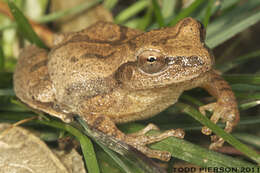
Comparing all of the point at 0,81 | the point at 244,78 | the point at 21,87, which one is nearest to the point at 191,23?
the point at 244,78

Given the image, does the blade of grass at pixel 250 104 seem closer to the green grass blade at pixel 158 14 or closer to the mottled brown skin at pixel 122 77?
the mottled brown skin at pixel 122 77

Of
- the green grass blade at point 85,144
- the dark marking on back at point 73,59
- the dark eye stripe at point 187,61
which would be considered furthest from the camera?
the dark marking on back at point 73,59

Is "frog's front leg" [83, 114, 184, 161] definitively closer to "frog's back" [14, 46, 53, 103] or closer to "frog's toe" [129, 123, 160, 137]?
"frog's toe" [129, 123, 160, 137]

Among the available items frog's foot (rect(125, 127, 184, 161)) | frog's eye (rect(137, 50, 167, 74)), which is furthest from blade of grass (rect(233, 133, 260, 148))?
frog's eye (rect(137, 50, 167, 74))

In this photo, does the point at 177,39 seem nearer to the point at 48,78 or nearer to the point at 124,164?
the point at 124,164

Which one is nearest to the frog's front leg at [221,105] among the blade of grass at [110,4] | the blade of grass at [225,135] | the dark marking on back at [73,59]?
the blade of grass at [225,135]

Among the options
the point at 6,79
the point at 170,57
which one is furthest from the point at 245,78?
the point at 6,79

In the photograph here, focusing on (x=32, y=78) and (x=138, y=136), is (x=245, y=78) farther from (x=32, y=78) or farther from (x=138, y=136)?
(x=32, y=78)
